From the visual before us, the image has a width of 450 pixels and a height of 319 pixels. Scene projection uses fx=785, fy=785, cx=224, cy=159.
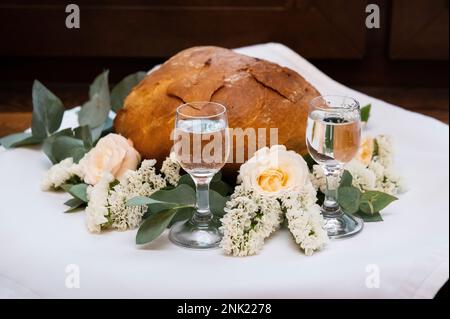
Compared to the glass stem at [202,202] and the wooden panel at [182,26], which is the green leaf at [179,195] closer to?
the glass stem at [202,202]

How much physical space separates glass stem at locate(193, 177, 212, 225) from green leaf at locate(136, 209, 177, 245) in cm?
3

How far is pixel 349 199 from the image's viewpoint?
984mm

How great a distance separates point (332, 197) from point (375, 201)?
0.07 meters

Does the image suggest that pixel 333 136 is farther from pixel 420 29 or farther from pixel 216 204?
pixel 420 29

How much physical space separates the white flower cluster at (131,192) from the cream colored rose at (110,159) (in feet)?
0.16

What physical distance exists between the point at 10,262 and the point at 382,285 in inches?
16.5

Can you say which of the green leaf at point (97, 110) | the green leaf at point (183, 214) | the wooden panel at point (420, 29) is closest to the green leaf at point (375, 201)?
the green leaf at point (183, 214)

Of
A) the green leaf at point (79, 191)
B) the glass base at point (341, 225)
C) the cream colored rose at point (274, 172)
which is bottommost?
the glass base at point (341, 225)

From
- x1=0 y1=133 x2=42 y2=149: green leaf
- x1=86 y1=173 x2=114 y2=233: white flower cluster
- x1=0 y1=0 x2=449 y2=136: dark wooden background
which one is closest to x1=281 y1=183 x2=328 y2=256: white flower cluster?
x1=86 y1=173 x2=114 y2=233: white flower cluster

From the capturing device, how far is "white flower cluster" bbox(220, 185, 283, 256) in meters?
0.89

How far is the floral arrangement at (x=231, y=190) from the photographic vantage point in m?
0.90

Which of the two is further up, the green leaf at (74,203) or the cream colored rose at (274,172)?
the cream colored rose at (274,172)

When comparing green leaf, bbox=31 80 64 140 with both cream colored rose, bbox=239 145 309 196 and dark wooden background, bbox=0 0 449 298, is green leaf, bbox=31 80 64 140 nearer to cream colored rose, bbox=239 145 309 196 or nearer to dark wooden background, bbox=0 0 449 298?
cream colored rose, bbox=239 145 309 196
